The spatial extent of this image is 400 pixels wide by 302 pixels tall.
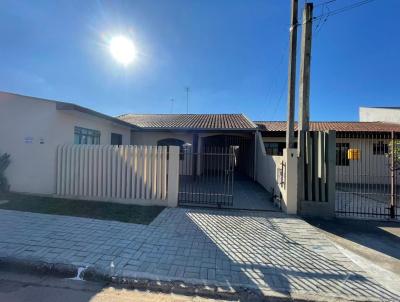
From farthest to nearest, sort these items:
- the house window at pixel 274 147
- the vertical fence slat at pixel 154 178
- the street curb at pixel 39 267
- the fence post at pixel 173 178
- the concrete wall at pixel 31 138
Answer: the house window at pixel 274 147 → the concrete wall at pixel 31 138 → the vertical fence slat at pixel 154 178 → the fence post at pixel 173 178 → the street curb at pixel 39 267

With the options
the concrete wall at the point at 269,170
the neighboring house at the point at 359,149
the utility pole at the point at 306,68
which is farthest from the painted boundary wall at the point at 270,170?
the neighboring house at the point at 359,149

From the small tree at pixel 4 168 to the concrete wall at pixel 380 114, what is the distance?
81.1 ft

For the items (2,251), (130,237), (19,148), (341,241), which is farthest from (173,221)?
(19,148)

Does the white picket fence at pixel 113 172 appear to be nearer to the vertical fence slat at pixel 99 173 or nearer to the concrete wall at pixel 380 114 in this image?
the vertical fence slat at pixel 99 173

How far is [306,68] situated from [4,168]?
10458 millimetres

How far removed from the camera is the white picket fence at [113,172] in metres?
7.19

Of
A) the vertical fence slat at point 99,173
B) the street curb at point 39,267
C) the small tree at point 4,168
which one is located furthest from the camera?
the small tree at point 4,168

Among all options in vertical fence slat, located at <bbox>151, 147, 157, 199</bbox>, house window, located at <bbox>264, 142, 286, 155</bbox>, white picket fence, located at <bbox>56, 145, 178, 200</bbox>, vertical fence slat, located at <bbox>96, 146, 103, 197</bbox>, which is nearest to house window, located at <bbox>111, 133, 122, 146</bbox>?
white picket fence, located at <bbox>56, 145, 178, 200</bbox>

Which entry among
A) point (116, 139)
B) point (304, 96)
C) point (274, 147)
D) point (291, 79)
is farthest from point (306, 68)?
point (116, 139)

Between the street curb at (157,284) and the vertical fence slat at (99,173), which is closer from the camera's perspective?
the street curb at (157,284)

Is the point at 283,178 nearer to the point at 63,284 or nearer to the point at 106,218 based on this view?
the point at 106,218

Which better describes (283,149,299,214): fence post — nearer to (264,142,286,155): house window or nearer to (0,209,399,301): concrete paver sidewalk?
(0,209,399,301): concrete paver sidewalk

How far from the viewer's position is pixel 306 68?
6863 millimetres

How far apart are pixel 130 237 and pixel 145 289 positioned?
1722mm
